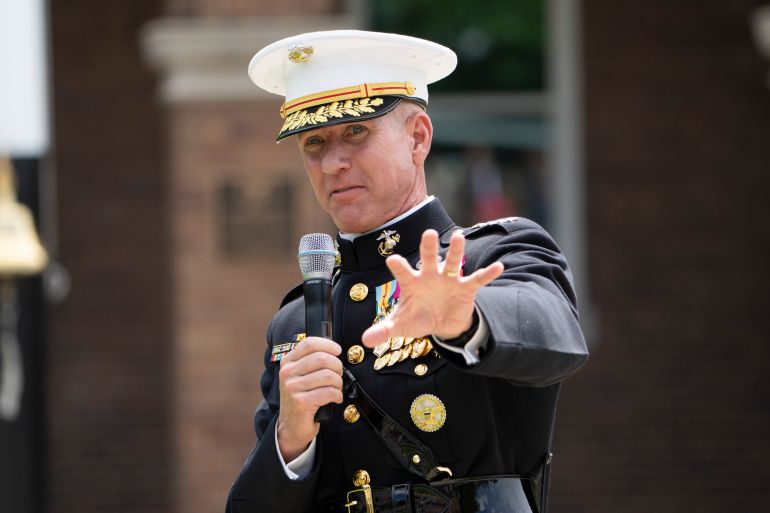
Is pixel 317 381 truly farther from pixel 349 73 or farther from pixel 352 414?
pixel 349 73

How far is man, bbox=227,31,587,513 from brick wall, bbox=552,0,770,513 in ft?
16.5

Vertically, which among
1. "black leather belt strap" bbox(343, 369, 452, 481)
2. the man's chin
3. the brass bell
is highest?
the brass bell

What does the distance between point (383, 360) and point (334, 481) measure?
0.90 feet

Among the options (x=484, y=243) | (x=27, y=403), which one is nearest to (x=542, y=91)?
(x=27, y=403)

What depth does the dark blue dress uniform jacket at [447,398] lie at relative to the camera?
2.57 metres

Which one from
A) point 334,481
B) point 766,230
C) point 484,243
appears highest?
point 766,230

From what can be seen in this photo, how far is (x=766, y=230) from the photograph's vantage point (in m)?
7.80

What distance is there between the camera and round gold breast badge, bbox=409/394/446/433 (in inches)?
105

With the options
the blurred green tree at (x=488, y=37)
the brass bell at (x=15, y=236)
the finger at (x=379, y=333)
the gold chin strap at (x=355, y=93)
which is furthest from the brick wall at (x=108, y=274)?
the finger at (x=379, y=333)

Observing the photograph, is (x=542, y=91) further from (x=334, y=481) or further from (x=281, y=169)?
(x=334, y=481)

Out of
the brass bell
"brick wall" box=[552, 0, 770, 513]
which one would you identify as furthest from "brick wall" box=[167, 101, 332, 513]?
"brick wall" box=[552, 0, 770, 513]

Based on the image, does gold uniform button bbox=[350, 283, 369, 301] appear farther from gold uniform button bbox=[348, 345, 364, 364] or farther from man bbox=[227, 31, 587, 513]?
gold uniform button bbox=[348, 345, 364, 364]

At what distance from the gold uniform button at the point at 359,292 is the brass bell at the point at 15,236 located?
4765 mm

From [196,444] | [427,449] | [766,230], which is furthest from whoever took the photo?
[766,230]
